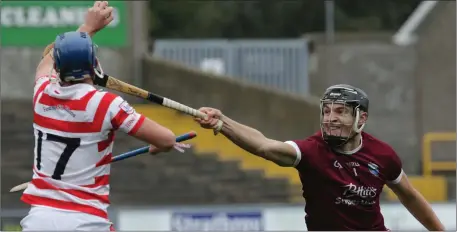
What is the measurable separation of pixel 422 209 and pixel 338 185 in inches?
25.0

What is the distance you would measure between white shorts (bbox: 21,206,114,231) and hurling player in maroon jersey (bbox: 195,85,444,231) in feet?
3.23

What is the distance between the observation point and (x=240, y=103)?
14.2 metres

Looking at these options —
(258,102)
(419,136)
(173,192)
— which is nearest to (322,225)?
(173,192)

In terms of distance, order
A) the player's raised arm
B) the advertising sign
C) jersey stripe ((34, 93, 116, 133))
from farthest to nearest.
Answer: the advertising sign → the player's raised arm → jersey stripe ((34, 93, 116, 133))

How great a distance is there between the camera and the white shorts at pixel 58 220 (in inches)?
157

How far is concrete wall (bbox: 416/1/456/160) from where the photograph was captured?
1697cm

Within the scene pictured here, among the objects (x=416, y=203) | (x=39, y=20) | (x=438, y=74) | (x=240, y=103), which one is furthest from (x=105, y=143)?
(x=438, y=74)

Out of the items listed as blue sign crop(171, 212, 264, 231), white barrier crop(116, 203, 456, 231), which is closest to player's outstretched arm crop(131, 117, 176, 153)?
white barrier crop(116, 203, 456, 231)

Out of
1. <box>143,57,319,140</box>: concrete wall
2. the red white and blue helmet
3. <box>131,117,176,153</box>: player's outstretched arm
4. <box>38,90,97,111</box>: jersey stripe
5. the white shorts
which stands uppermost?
the red white and blue helmet

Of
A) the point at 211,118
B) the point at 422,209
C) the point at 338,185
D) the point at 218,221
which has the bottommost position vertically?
the point at 218,221

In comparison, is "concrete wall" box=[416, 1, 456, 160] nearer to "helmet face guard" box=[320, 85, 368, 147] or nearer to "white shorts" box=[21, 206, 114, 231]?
"helmet face guard" box=[320, 85, 368, 147]

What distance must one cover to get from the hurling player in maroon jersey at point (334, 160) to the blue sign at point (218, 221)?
17.9 feet

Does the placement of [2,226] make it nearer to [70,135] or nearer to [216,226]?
[216,226]

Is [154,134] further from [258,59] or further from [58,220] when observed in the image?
[258,59]
